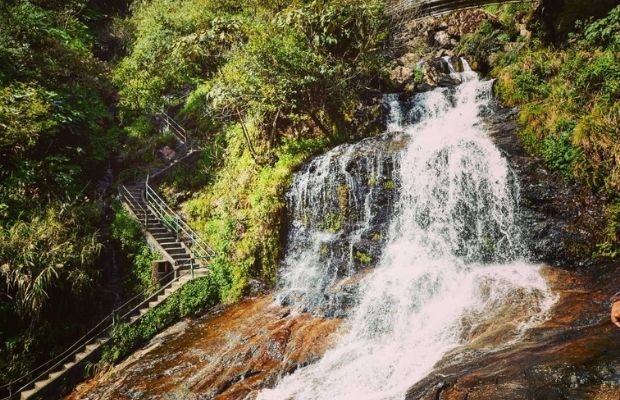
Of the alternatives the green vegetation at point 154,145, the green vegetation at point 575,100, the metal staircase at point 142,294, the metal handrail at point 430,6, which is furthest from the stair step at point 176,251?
the metal handrail at point 430,6

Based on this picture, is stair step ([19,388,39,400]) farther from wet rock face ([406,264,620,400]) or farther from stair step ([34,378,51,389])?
wet rock face ([406,264,620,400])

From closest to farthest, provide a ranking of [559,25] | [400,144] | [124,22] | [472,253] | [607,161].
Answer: [607,161], [472,253], [400,144], [559,25], [124,22]

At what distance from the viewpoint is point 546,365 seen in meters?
5.68

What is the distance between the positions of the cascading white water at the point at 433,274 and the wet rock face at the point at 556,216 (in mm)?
346

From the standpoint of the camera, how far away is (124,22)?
28.0 meters

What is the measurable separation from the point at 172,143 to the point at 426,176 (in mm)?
13979

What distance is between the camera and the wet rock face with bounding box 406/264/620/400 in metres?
5.15

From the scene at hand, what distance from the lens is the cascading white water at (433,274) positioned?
7.93 metres

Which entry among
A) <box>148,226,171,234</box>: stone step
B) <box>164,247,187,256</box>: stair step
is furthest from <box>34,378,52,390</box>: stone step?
<box>148,226,171,234</box>: stone step

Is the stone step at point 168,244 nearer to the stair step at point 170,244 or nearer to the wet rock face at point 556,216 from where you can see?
the stair step at point 170,244

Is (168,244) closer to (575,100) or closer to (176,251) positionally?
(176,251)

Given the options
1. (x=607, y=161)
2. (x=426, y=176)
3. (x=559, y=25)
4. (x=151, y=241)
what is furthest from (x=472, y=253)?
(x=151, y=241)

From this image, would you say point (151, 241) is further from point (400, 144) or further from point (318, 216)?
point (400, 144)

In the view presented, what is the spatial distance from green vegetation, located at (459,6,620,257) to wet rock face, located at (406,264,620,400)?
389cm
